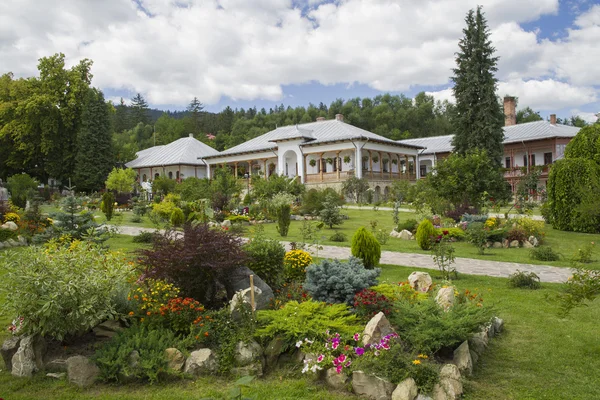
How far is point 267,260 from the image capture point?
22.6 feet

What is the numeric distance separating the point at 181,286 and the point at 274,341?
1.54 meters

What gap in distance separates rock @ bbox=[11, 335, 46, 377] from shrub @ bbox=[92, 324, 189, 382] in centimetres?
71

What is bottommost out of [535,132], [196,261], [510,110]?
[196,261]

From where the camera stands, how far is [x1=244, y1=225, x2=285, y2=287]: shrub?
6844 mm

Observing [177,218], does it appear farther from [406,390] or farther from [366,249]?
[406,390]

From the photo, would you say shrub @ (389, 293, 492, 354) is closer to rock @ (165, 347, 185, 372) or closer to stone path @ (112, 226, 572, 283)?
rock @ (165, 347, 185, 372)

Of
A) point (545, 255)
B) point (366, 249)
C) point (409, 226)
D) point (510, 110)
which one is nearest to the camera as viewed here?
point (366, 249)

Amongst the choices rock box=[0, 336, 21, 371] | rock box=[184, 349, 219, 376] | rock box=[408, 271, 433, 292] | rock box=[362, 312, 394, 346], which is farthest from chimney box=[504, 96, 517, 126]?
rock box=[0, 336, 21, 371]

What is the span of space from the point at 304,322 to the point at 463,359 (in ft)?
5.42

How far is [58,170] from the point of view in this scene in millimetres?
39344

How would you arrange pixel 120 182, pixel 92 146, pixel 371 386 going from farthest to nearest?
1. pixel 92 146
2. pixel 120 182
3. pixel 371 386

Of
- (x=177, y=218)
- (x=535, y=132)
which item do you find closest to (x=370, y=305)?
(x=177, y=218)

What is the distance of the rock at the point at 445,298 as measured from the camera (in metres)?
5.71

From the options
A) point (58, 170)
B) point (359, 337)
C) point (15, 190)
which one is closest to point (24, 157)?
point (58, 170)
